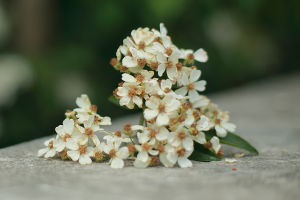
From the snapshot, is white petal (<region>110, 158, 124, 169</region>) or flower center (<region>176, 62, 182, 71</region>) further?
flower center (<region>176, 62, 182, 71</region>)

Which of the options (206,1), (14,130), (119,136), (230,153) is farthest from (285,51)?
(119,136)

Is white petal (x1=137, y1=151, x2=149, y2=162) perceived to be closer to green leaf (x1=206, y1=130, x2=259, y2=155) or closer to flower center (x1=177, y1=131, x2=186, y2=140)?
flower center (x1=177, y1=131, x2=186, y2=140)

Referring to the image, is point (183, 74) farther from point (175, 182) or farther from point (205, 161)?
point (175, 182)

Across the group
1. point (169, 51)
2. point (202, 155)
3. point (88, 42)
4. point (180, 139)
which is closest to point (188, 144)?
point (180, 139)

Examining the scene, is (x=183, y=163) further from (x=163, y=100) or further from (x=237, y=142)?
(x=237, y=142)

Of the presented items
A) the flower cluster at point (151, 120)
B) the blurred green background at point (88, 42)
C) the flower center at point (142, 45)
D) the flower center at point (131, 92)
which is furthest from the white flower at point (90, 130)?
the blurred green background at point (88, 42)

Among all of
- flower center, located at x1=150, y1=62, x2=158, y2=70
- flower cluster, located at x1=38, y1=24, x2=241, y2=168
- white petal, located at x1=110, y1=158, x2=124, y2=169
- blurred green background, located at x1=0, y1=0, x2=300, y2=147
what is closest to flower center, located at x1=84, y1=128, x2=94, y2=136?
flower cluster, located at x1=38, y1=24, x2=241, y2=168
